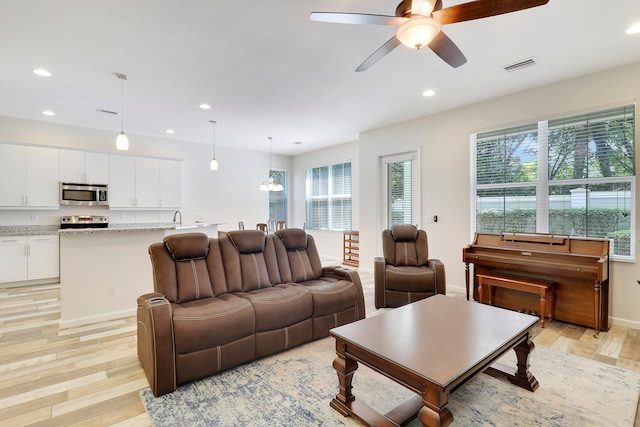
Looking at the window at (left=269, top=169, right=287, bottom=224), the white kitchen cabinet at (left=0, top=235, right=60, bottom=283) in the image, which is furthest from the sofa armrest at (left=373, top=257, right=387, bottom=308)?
the white kitchen cabinet at (left=0, top=235, right=60, bottom=283)

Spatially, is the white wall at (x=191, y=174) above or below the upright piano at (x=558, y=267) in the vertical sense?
above

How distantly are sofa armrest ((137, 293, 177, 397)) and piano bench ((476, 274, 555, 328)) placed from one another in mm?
3514

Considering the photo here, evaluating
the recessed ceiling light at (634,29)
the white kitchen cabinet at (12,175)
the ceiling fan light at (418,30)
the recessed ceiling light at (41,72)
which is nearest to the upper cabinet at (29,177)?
the white kitchen cabinet at (12,175)

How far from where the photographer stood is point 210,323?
2271mm

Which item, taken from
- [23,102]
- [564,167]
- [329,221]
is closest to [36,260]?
[23,102]

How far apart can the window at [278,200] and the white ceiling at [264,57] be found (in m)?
3.55

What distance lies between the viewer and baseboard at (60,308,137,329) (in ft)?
10.9

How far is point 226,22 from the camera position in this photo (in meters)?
2.51

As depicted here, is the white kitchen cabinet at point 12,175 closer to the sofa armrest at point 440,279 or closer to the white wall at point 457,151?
the white wall at point 457,151

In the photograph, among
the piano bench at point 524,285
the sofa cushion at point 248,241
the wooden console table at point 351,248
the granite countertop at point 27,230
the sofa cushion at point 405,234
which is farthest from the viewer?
the wooden console table at point 351,248

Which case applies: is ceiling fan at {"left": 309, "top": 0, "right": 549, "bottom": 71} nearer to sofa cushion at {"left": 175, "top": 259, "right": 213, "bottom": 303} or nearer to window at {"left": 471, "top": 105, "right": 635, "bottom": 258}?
sofa cushion at {"left": 175, "top": 259, "right": 213, "bottom": 303}

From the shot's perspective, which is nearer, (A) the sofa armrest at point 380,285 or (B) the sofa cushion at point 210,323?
(B) the sofa cushion at point 210,323

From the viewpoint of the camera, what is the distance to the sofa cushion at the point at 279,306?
2.57 m

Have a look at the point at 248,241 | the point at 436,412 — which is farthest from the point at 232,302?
the point at 436,412
